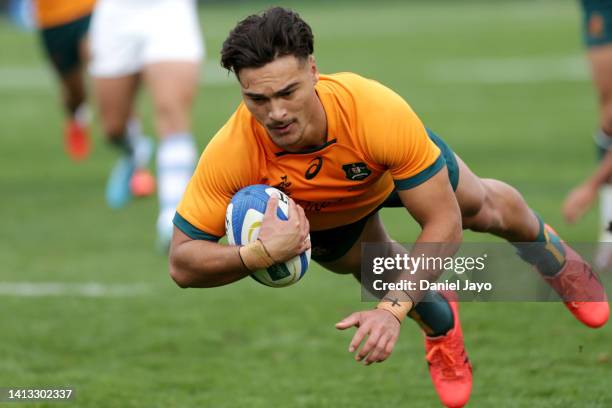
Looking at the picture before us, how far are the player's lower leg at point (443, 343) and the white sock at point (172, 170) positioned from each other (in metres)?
3.18

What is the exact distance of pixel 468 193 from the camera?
564cm

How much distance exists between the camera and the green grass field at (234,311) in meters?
6.08

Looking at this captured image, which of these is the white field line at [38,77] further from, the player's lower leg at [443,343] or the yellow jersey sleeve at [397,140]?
the yellow jersey sleeve at [397,140]

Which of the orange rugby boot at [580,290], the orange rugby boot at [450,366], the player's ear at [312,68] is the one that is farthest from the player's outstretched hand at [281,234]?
the orange rugby boot at [580,290]

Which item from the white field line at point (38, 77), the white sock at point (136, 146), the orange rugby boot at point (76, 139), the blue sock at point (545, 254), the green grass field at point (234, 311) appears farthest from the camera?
the white field line at point (38, 77)

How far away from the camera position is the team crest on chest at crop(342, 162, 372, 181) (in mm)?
5117

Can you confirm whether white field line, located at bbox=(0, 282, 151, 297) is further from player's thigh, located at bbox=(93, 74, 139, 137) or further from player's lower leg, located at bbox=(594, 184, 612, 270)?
player's lower leg, located at bbox=(594, 184, 612, 270)

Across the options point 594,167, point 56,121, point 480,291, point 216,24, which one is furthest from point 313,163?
point 216,24

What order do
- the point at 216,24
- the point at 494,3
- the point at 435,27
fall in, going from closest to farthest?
the point at 435,27 < the point at 216,24 < the point at 494,3

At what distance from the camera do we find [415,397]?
5.96 m

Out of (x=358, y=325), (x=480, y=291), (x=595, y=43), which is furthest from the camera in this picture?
(x=595, y=43)

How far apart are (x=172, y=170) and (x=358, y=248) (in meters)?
3.23

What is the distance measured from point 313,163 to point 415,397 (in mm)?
1472

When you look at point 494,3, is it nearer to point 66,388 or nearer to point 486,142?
point 486,142
